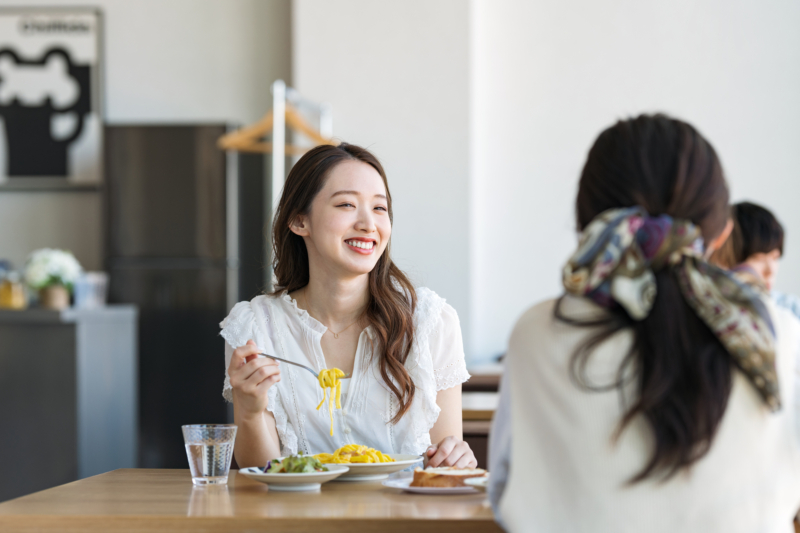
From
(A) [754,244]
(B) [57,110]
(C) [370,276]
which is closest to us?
(C) [370,276]

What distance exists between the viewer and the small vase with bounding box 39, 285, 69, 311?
3748 millimetres

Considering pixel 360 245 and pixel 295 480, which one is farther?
pixel 360 245

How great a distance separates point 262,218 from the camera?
452cm

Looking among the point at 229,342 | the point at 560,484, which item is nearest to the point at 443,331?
the point at 229,342

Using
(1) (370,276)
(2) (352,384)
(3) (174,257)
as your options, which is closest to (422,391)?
(2) (352,384)

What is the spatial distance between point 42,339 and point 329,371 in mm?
2362

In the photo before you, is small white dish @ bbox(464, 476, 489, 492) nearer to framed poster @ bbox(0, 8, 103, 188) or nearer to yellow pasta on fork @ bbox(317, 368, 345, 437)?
yellow pasta on fork @ bbox(317, 368, 345, 437)

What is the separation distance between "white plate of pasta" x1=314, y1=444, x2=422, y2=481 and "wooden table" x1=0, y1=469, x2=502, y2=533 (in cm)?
5

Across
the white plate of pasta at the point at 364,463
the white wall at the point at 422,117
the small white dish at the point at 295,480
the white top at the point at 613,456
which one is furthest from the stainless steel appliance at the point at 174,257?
the white top at the point at 613,456

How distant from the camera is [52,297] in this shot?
12.3 ft

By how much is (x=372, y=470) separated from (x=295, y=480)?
0.52 feet

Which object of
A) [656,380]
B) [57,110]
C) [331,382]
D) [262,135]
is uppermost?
[57,110]

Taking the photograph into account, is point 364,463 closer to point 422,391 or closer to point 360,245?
point 422,391

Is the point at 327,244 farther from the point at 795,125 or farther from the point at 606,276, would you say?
the point at 795,125
